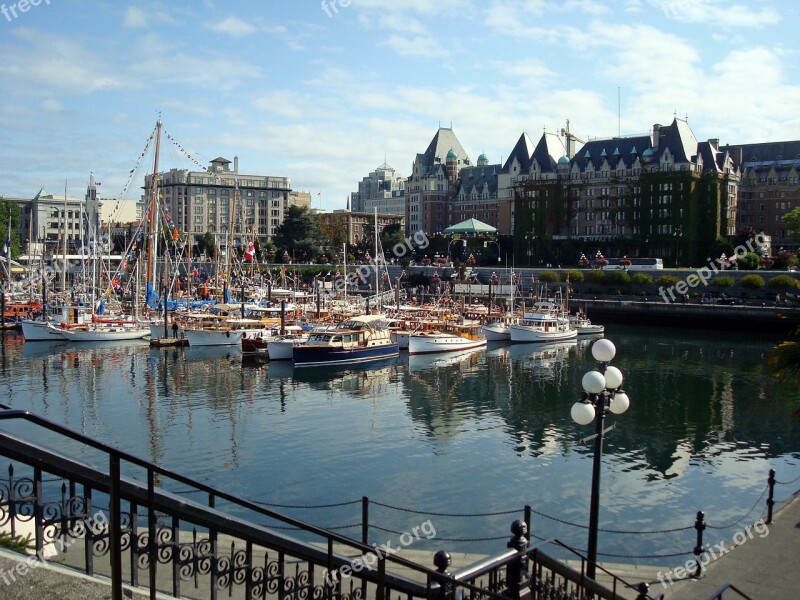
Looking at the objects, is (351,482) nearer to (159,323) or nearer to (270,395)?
(270,395)

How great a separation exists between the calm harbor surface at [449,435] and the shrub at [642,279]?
33.8 metres

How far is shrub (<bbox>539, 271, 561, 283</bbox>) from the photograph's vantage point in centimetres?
9662

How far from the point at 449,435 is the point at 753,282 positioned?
58.4 m

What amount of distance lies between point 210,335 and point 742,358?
126ft

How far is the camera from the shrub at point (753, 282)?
78.1 meters

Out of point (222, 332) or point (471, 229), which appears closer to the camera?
point (222, 332)

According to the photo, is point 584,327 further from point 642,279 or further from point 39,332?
point 39,332

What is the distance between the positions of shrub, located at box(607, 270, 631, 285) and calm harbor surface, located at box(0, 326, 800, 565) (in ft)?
118

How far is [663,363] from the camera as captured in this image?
2029 inches

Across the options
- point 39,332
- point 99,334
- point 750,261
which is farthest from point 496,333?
point 39,332

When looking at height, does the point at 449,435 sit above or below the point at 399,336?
below

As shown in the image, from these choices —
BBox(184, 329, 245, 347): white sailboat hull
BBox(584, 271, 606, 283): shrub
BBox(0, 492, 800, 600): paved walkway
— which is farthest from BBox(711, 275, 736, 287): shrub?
BBox(0, 492, 800, 600): paved walkway

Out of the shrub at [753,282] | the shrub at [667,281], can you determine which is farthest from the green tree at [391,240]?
the shrub at [753,282]

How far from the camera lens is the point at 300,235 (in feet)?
453
